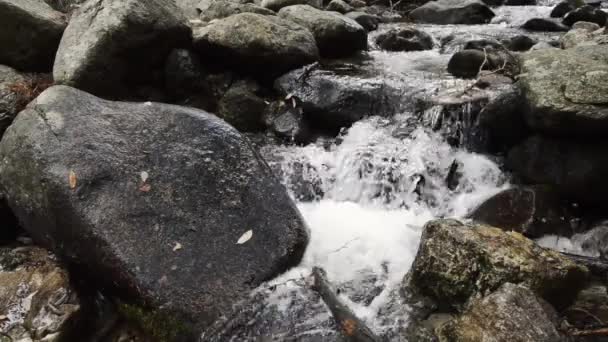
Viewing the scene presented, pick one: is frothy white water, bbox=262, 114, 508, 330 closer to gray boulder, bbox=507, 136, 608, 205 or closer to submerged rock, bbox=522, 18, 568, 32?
gray boulder, bbox=507, 136, 608, 205

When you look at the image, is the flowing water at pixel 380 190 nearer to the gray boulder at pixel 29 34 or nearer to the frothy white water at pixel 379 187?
the frothy white water at pixel 379 187

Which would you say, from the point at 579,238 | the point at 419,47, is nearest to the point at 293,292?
the point at 579,238

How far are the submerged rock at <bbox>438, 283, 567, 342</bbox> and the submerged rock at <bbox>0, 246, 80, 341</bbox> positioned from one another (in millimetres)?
2981

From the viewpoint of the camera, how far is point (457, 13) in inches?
478

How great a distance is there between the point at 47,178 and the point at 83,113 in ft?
2.66

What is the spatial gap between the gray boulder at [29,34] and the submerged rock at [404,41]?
20.6ft

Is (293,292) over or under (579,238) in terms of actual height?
over

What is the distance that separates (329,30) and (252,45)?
2079 mm

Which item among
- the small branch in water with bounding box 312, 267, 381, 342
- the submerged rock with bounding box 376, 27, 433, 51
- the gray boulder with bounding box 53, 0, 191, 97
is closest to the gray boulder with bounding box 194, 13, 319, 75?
the gray boulder with bounding box 53, 0, 191, 97

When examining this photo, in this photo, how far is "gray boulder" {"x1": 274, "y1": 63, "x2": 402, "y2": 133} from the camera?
6.43m

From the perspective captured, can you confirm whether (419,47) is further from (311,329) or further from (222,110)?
(311,329)

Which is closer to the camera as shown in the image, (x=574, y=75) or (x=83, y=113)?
(x=83, y=113)

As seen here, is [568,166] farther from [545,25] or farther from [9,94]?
[545,25]

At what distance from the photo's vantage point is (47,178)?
12.0ft
